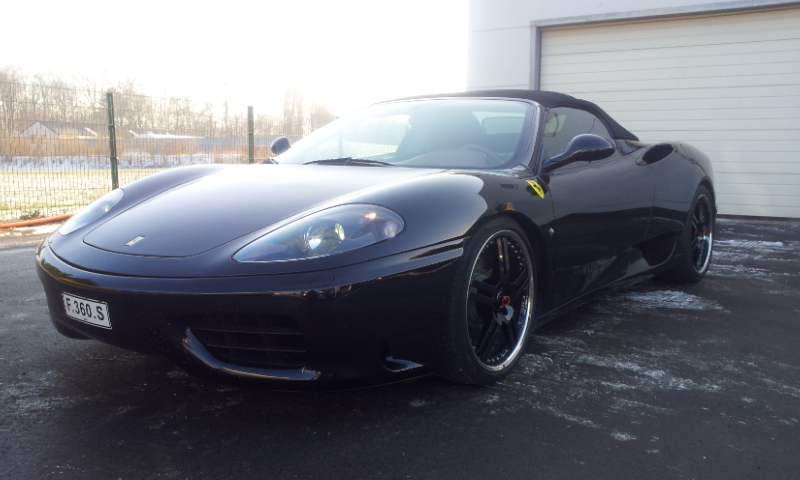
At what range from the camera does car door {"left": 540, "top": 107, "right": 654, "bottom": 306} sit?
2.92 meters

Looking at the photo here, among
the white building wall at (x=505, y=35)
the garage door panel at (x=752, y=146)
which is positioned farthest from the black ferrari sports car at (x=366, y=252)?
the white building wall at (x=505, y=35)

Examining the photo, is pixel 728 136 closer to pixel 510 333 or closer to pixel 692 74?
pixel 692 74

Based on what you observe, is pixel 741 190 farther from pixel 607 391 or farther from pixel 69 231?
pixel 69 231

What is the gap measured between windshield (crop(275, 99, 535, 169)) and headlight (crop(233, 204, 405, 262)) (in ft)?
2.59

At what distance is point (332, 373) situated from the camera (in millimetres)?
2076

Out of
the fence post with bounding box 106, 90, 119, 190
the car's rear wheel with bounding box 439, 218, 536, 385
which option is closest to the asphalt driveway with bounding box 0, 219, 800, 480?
the car's rear wheel with bounding box 439, 218, 536, 385

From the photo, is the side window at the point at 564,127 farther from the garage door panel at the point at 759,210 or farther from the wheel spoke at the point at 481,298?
the garage door panel at the point at 759,210

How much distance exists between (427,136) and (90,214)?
1511mm

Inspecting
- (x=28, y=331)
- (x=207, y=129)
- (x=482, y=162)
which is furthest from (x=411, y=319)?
(x=207, y=129)

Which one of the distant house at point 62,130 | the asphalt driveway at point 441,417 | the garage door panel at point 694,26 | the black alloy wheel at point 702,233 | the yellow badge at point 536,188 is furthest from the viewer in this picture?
the garage door panel at point 694,26

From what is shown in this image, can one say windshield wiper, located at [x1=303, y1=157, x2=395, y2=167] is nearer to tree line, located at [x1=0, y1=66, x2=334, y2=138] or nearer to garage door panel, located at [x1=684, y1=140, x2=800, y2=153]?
tree line, located at [x1=0, y1=66, x2=334, y2=138]

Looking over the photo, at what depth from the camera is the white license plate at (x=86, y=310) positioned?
7.01ft

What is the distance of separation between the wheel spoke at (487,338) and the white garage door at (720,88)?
714cm

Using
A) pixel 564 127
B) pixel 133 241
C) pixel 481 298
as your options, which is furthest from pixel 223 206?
pixel 564 127
